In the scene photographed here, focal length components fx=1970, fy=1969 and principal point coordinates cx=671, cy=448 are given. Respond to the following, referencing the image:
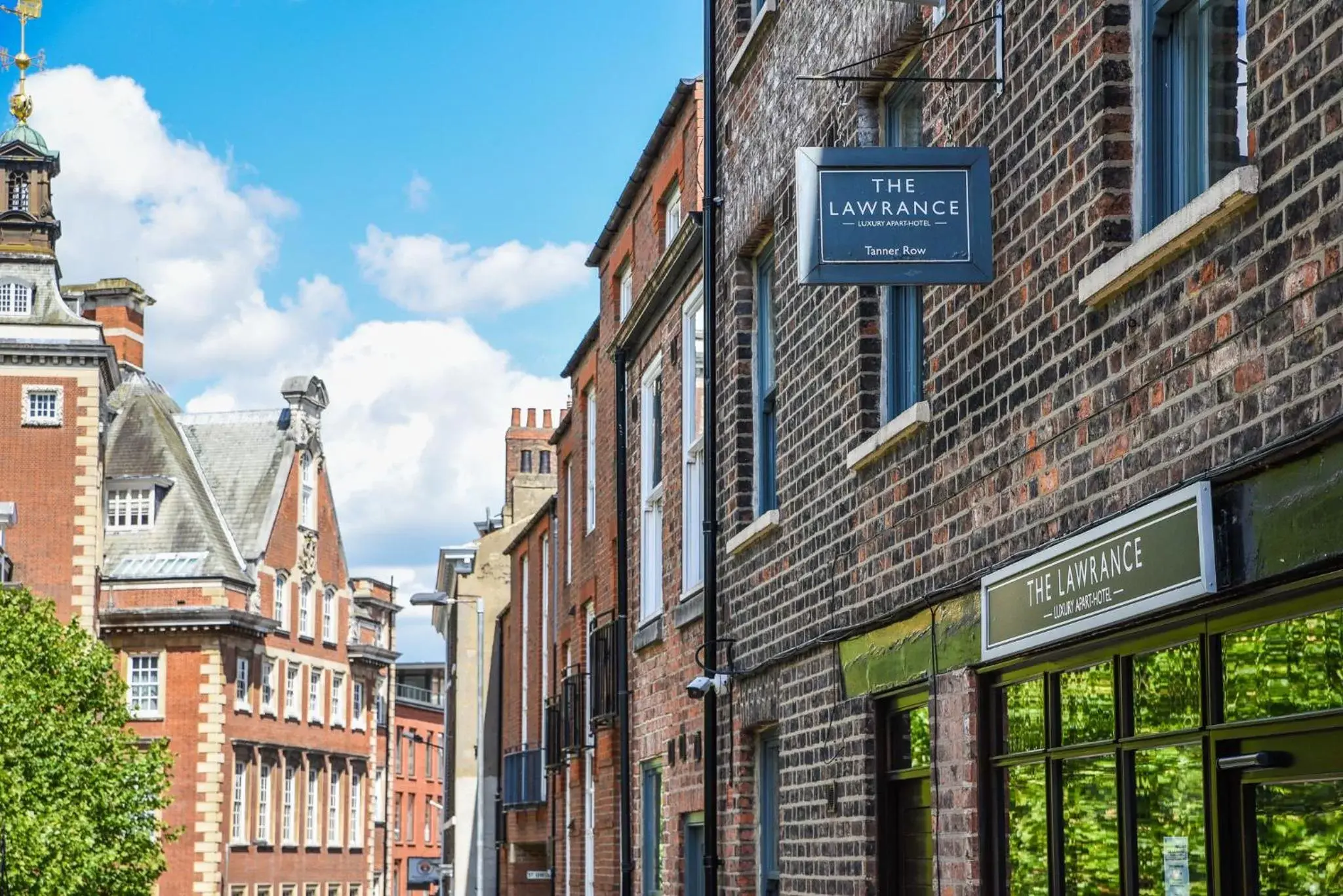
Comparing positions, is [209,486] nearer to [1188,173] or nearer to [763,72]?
[763,72]

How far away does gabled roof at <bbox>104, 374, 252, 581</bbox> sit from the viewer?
6975 centimetres

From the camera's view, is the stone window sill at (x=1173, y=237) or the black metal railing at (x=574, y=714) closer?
the stone window sill at (x=1173, y=237)

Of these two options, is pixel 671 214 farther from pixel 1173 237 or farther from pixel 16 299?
pixel 16 299

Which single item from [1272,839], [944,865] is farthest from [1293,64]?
[944,865]

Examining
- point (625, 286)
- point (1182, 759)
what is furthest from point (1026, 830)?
point (625, 286)

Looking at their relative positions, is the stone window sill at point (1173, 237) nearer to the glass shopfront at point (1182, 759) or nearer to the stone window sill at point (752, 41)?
the glass shopfront at point (1182, 759)

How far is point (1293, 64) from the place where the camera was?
582cm

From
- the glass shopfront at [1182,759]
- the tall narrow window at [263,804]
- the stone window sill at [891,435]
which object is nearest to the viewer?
the glass shopfront at [1182,759]

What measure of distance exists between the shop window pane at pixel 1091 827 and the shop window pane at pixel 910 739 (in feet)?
5.38

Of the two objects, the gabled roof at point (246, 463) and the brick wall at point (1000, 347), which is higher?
the gabled roof at point (246, 463)

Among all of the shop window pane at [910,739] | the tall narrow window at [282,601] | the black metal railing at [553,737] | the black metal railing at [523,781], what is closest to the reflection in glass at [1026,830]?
the shop window pane at [910,739]

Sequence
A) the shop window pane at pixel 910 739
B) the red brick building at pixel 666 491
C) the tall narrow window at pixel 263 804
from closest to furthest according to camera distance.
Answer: the shop window pane at pixel 910 739 < the red brick building at pixel 666 491 < the tall narrow window at pixel 263 804

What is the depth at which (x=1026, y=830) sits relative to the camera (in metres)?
8.42

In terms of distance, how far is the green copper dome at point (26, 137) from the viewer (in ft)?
247
